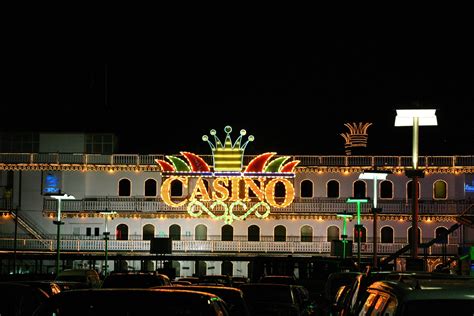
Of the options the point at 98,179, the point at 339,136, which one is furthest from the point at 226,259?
the point at 339,136

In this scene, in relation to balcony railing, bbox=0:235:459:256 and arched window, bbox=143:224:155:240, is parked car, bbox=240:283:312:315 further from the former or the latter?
arched window, bbox=143:224:155:240

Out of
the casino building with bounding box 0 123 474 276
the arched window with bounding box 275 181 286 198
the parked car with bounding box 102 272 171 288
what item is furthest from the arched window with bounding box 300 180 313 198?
the parked car with bounding box 102 272 171 288

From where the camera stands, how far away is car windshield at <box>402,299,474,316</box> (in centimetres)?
839

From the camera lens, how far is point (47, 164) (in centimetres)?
6881

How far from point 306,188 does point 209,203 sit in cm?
744

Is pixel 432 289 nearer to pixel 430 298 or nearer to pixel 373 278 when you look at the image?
pixel 430 298

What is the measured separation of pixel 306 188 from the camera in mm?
71312

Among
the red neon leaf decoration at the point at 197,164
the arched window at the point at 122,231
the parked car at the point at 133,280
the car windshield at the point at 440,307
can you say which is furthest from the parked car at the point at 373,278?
the arched window at the point at 122,231

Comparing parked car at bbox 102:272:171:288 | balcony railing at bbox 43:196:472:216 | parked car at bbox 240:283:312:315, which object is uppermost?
balcony railing at bbox 43:196:472:216

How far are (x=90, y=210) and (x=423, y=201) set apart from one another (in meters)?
23.1

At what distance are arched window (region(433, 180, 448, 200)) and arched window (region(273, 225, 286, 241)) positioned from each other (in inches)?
430

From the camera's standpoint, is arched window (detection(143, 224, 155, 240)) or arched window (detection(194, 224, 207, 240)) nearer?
arched window (detection(143, 224, 155, 240))

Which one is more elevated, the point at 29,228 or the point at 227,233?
the point at 29,228

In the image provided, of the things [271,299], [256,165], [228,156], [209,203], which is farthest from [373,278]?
[209,203]
